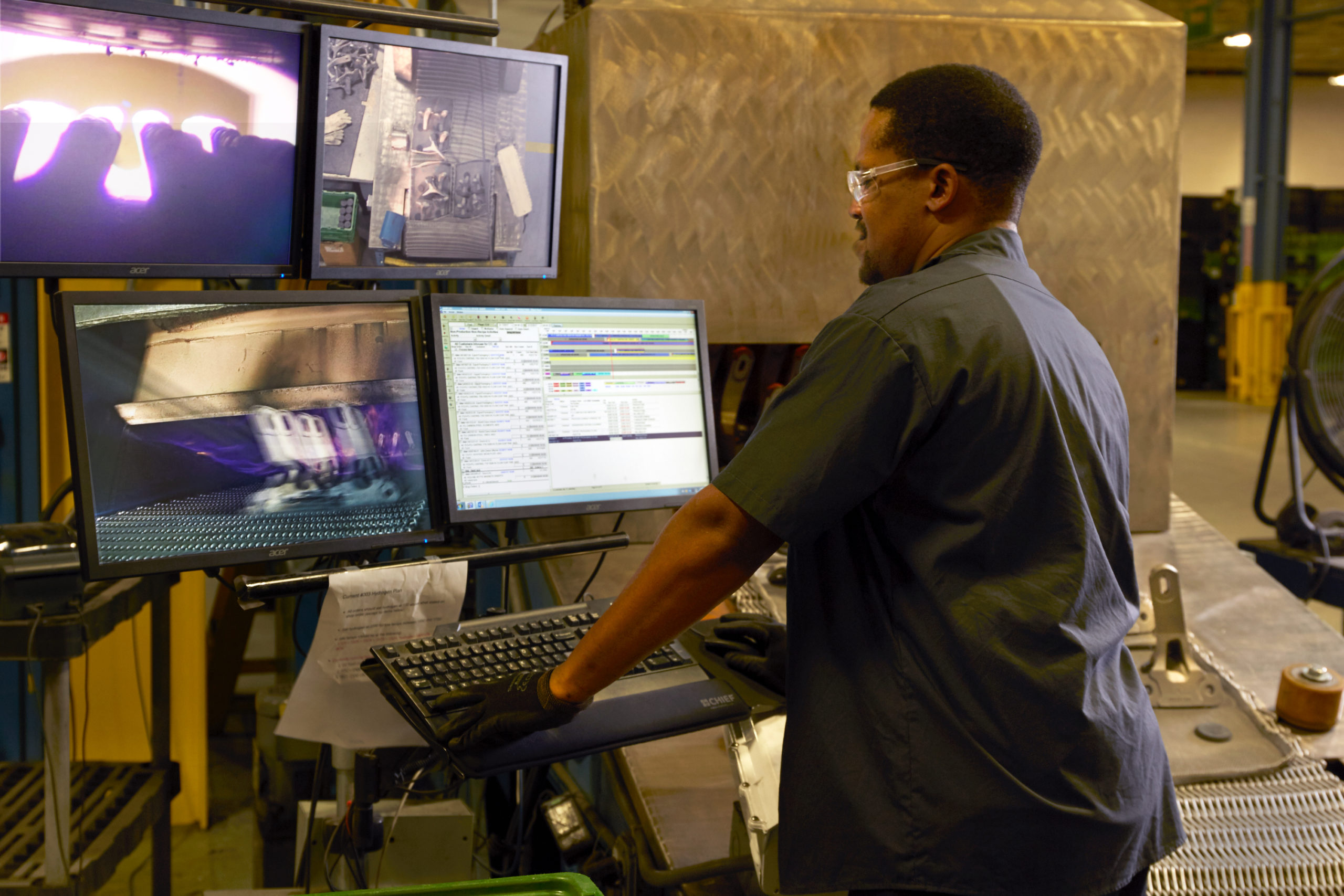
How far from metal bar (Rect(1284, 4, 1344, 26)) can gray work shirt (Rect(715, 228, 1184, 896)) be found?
380 inches

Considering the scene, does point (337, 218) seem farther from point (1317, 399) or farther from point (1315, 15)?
point (1315, 15)

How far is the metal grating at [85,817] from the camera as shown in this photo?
1.99m

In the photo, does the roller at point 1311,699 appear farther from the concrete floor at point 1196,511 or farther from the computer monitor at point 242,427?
the concrete floor at point 1196,511

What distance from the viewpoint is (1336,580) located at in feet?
10.2

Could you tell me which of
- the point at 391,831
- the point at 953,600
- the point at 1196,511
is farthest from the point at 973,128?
the point at 1196,511

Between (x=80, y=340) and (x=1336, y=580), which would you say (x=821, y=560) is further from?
Result: (x=1336, y=580)

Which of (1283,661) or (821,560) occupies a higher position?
(821,560)

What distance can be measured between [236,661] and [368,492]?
2500mm

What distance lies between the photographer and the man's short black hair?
1.24 metres

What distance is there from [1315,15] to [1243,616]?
8974 mm

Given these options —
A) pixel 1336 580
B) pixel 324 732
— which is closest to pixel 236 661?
pixel 324 732

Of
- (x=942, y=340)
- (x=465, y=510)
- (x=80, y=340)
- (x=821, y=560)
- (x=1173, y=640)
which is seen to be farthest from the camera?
(x=1173, y=640)

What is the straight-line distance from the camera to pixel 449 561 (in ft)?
4.89

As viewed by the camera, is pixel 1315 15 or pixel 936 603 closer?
pixel 936 603
